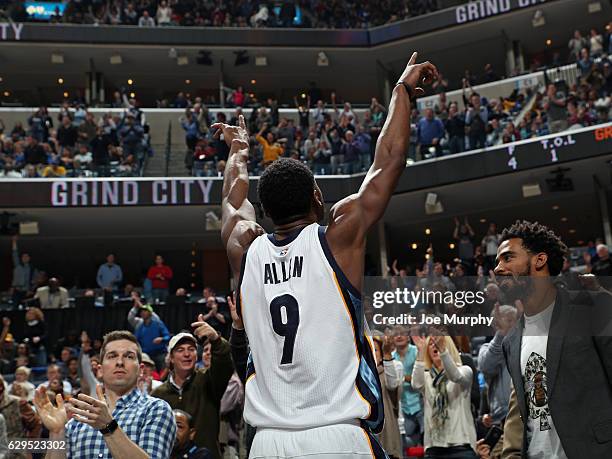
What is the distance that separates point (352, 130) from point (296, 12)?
9.39m

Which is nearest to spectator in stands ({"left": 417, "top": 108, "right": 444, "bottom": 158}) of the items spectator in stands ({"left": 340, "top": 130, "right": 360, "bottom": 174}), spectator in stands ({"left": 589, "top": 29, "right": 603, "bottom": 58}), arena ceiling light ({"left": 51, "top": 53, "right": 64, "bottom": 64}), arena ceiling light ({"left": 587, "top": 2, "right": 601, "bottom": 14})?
spectator in stands ({"left": 340, "top": 130, "right": 360, "bottom": 174})

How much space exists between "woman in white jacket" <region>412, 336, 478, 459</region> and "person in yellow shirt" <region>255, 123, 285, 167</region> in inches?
469

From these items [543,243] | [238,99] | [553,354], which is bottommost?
[553,354]

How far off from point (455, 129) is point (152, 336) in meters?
9.42

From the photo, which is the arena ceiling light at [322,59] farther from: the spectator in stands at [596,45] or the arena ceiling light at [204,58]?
the spectator in stands at [596,45]

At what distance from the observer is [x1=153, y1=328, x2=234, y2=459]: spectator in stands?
528 cm

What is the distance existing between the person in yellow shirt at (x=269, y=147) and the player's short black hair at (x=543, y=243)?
14488mm

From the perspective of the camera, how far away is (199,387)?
18.1 feet

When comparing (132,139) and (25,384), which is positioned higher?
(132,139)

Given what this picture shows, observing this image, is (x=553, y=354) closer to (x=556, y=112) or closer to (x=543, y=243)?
(x=543, y=243)

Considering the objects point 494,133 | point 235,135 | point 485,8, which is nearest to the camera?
point 235,135

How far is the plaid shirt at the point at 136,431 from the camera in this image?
12.8ft

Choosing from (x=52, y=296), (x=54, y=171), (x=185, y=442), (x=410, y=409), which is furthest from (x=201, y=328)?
(x=54, y=171)

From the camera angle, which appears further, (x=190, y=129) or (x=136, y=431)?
(x=190, y=129)
